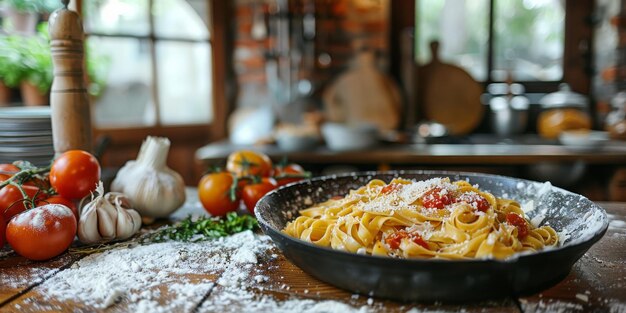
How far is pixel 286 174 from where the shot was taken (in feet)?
6.32

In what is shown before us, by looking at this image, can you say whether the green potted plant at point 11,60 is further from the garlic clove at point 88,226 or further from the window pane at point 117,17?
the garlic clove at point 88,226

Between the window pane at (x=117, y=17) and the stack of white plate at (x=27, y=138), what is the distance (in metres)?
1.99

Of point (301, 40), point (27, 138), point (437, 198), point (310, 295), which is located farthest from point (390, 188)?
point (301, 40)

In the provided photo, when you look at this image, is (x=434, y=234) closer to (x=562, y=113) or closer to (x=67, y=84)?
(x=67, y=84)

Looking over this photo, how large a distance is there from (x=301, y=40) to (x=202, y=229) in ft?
10.9

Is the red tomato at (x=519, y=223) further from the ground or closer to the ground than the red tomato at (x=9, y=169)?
closer to the ground

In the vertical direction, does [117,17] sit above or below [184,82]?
above

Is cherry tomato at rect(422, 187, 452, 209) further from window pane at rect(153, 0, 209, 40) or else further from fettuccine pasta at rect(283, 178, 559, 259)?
window pane at rect(153, 0, 209, 40)

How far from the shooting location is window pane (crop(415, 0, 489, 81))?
466cm

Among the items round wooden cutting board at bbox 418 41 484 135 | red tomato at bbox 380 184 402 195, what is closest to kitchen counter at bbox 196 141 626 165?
round wooden cutting board at bbox 418 41 484 135

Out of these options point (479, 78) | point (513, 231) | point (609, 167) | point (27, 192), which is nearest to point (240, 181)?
point (27, 192)

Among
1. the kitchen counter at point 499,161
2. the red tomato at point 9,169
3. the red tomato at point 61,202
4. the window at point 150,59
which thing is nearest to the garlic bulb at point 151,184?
the red tomato at point 61,202

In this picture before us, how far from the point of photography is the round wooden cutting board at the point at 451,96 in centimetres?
459

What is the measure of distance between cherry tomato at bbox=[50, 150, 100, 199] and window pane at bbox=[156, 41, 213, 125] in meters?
2.67
